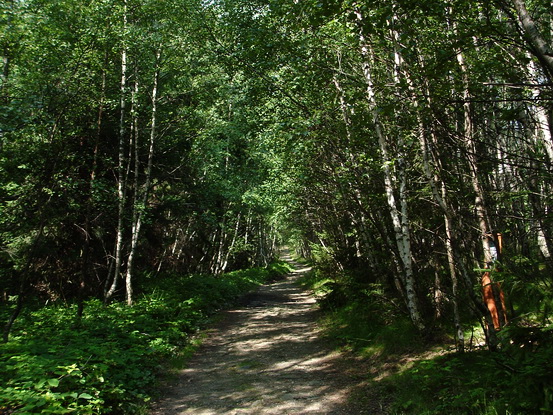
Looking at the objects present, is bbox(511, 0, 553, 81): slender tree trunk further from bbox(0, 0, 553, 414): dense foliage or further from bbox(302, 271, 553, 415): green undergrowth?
bbox(302, 271, 553, 415): green undergrowth

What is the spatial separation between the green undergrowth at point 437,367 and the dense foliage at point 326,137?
120 mm

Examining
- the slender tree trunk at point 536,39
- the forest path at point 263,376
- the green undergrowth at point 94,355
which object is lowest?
the forest path at point 263,376

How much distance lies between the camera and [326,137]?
7.42 meters

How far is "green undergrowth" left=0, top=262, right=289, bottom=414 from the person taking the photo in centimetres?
432

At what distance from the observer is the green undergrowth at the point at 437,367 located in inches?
124

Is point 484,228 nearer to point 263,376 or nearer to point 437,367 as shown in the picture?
point 437,367

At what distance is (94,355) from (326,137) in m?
5.89

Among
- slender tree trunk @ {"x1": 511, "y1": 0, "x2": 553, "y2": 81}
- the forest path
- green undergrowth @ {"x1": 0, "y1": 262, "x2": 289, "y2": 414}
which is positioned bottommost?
the forest path

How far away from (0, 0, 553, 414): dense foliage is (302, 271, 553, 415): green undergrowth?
0.39 ft

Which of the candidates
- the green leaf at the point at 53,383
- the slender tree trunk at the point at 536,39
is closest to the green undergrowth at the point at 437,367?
the slender tree trunk at the point at 536,39

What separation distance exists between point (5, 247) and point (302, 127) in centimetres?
922

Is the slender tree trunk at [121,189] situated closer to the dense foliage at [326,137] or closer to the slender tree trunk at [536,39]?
the dense foliage at [326,137]

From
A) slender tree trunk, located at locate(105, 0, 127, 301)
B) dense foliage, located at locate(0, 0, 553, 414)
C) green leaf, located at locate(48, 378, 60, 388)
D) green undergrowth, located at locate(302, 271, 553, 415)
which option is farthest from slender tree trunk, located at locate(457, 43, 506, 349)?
slender tree trunk, located at locate(105, 0, 127, 301)

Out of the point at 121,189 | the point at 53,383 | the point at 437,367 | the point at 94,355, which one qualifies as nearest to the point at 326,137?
the point at 437,367
